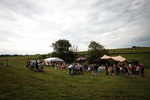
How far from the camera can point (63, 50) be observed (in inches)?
1913

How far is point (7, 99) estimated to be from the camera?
464 centimetres

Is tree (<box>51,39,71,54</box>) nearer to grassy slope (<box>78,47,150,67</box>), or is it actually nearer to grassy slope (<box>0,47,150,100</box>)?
grassy slope (<box>78,47,150,67</box>)

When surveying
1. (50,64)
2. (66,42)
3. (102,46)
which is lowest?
(50,64)

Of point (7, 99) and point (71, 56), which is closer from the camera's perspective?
point (7, 99)

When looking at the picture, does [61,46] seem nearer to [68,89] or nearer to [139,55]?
[139,55]

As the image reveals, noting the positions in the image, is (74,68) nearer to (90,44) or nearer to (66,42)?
(90,44)

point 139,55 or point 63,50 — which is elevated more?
point 63,50

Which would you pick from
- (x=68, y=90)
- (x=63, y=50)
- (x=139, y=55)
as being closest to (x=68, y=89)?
(x=68, y=90)

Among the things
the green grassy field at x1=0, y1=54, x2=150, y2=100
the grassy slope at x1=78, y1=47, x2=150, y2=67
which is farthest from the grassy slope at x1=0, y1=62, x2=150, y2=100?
the grassy slope at x1=78, y1=47, x2=150, y2=67

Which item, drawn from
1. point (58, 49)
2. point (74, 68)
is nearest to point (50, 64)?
point (74, 68)

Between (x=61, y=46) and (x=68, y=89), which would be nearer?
(x=68, y=89)

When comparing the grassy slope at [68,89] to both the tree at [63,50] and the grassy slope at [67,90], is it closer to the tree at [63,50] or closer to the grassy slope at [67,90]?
the grassy slope at [67,90]

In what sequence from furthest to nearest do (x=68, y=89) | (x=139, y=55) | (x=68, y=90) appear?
(x=139, y=55)
(x=68, y=89)
(x=68, y=90)

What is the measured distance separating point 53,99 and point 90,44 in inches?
1631
